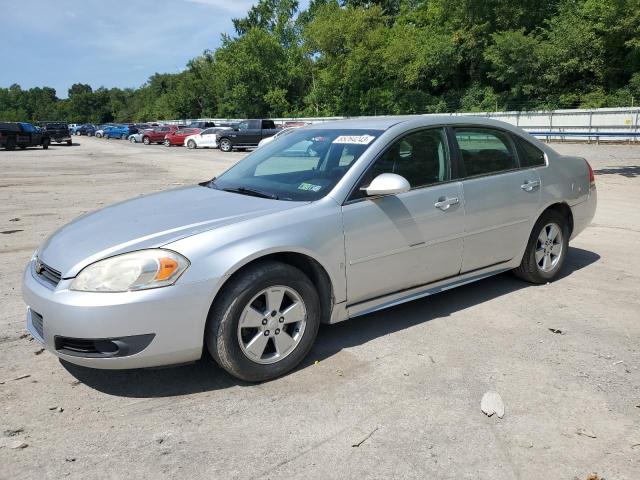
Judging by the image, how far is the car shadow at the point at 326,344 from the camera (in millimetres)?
3449

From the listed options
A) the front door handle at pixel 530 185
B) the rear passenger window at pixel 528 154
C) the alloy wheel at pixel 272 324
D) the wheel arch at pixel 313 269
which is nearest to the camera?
the alloy wheel at pixel 272 324

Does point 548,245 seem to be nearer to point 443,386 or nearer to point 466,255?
point 466,255

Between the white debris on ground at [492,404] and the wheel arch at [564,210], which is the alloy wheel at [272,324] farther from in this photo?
the wheel arch at [564,210]

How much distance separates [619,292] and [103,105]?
533 ft

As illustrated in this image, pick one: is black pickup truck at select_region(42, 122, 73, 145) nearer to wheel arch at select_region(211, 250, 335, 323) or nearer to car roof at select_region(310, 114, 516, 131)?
car roof at select_region(310, 114, 516, 131)

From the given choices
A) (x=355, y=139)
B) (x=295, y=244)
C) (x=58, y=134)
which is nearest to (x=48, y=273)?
(x=295, y=244)

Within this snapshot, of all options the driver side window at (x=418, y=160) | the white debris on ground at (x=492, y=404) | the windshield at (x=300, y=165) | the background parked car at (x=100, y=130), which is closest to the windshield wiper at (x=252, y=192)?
Answer: the windshield at (x=300, y=165)

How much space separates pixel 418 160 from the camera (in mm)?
4309

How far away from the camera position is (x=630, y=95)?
113ft

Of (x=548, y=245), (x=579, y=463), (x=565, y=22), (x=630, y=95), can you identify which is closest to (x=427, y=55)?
(x=565, y=22)

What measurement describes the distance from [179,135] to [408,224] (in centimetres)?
4062

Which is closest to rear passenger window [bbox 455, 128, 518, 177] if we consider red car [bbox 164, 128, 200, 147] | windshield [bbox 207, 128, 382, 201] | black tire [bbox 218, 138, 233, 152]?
windshield [bbox 207, 128, 382, 201]

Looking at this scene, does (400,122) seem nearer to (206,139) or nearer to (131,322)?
(131,322)

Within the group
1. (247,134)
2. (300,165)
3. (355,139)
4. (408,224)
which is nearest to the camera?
(408,224)
